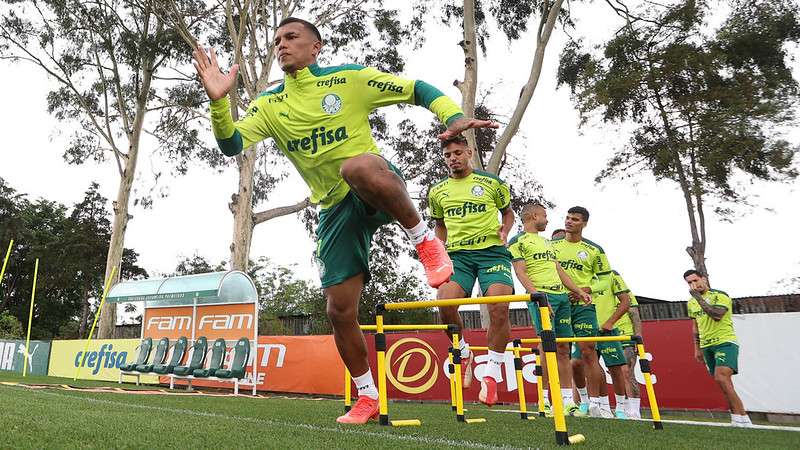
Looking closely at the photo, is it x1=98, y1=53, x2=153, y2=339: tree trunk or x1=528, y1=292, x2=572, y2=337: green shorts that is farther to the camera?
x1=98, y1=53, x2=153, y2=339: tree trunk

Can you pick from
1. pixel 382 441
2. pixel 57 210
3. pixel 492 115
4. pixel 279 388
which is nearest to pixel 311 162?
pixel 382 441

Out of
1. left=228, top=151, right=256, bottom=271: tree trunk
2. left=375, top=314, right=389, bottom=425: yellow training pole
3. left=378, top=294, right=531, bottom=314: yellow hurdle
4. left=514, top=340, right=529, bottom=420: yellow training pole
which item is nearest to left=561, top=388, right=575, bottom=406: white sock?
left=514, top=340, right=529, bottom=420: yellow training pole

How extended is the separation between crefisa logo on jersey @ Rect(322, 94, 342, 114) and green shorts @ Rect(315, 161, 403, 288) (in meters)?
0.50

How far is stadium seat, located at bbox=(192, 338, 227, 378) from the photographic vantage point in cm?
998

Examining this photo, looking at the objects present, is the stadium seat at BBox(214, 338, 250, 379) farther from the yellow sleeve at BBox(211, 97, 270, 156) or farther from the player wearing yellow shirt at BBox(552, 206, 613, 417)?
the yellow sleeve at BBox(211, 97, 270, 156)

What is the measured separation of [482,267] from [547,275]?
150 cm

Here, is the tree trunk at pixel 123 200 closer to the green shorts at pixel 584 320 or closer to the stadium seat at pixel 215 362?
the stadium seat at pixel 215 362

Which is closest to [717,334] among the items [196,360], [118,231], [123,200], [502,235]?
[502,235]

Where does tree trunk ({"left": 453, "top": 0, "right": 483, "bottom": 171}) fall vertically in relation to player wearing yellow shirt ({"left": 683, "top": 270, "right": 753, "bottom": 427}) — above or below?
above

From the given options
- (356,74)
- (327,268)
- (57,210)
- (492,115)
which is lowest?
(327,268)

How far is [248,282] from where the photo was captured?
39.8ft

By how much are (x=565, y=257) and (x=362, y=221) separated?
3713 mm

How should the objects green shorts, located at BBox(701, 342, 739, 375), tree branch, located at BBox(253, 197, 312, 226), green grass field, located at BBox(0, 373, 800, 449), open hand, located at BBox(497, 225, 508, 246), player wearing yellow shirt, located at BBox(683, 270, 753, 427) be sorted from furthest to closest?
tree branch, located at BBox(253, 197, 312, 226), green shorts, located at BBox(701, 342, 739, 375), player wearing yellow shirt, located at BBox(683, 270, 753, 427), open hand, located at BBox(497, 225, 508, 246), green grass field, located at BBox(0, 373, 800, 449)

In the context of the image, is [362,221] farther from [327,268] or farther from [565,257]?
[565,257]
